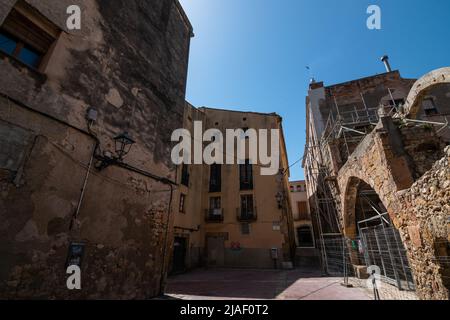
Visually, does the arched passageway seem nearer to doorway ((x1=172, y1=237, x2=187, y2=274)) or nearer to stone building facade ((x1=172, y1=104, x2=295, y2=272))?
stone building facade ((x1=172, y1=104, x2=295, y2=272))

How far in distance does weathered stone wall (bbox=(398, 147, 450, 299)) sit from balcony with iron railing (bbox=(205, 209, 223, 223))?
33.5 feet

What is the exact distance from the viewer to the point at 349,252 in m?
8.22

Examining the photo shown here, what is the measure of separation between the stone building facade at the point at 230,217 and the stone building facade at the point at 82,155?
6.12 metres

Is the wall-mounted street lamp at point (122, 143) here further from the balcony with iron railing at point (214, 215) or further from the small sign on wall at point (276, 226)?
the small sign on wall at point (276, 226)

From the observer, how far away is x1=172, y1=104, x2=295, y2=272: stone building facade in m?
12.1

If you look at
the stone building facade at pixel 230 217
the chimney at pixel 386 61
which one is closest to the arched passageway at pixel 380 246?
the stone building facade at pixel 230 217

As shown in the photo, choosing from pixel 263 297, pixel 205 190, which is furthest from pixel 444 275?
pixel 205 190

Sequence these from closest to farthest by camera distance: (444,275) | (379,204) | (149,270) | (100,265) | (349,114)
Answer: (444,275)
(100,265)
(149,270)
(379,204)
(349,114)

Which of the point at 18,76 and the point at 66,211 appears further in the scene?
the point at 66,211

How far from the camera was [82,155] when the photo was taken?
13.2 feet

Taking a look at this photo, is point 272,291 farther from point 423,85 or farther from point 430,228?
point 423,85

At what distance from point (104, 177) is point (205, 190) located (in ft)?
34.0

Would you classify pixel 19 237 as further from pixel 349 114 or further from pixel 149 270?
pixel 349 114

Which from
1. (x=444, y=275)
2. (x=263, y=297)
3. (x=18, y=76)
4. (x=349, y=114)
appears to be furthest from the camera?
(x=349, y=114)
